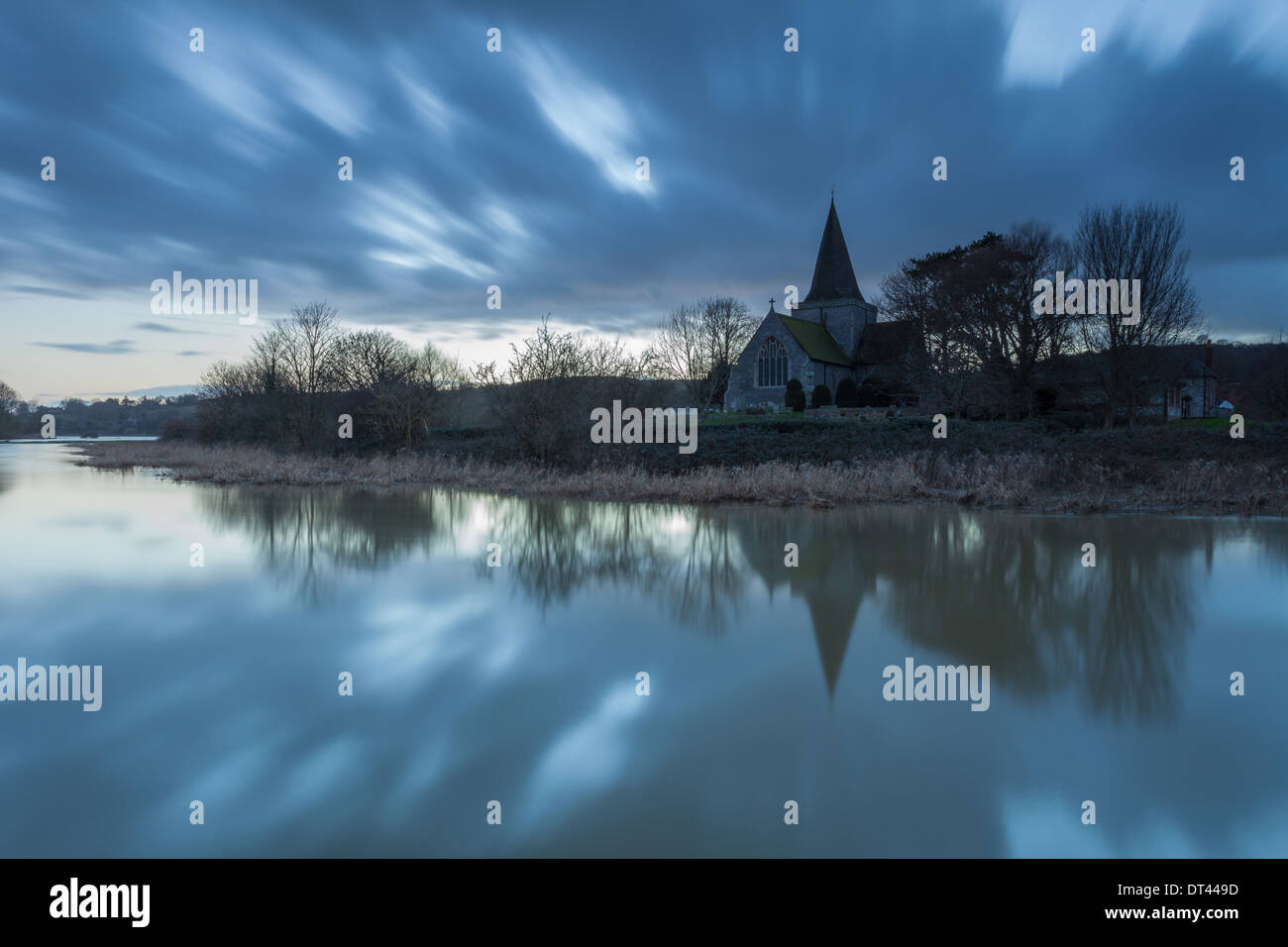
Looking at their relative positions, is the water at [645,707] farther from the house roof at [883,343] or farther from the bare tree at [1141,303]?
the house roof at [883,343]

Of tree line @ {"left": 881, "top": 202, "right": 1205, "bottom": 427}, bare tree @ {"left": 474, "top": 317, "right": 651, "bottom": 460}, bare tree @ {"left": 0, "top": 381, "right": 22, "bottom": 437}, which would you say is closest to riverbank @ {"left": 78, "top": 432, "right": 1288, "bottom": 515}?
bare tree @ {"left": 474, "top": 317, "right": 651, "bottom": 460}

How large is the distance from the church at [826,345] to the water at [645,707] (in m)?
41.1

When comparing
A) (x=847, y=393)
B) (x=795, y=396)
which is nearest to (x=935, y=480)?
(x=795, y=396)

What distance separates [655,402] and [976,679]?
1096 inches

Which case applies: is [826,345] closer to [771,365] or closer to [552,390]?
[771,365]

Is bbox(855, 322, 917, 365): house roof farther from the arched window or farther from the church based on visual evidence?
the arched window

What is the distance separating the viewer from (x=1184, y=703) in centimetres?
589

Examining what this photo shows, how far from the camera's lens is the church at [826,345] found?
179 feet

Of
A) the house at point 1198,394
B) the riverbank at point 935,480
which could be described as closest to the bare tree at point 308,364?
the riverbank at point 935,480

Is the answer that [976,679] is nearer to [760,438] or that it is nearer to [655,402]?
[760,438]

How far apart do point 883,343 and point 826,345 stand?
165 inches

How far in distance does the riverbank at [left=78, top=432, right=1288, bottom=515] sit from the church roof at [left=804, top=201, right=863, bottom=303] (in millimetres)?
38145

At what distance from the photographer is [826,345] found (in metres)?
59.6
